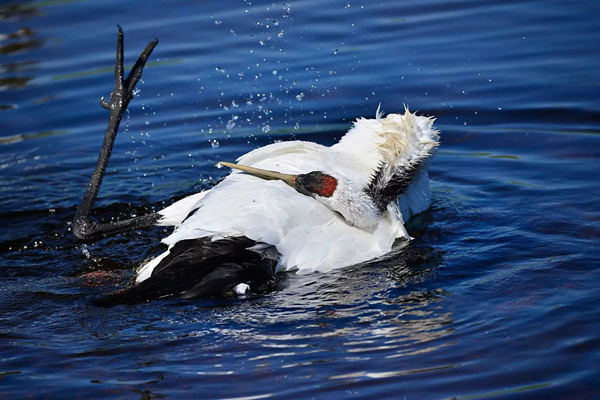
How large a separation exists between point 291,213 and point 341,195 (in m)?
0.31

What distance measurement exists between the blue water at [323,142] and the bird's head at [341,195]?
0.28 meters

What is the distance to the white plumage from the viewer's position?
484cm

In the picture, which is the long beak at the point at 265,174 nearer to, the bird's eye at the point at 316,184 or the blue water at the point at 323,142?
the bird's eye at the point at 316,184

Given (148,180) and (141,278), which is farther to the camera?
(148,180)

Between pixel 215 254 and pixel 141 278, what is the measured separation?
438 mm

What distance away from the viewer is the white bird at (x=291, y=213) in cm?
469

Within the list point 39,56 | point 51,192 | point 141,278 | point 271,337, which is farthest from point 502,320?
point 39,56

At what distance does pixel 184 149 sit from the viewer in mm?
7504

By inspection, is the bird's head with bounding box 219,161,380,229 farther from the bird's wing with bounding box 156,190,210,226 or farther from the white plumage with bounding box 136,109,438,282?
the bird's wing with bounding box 156,190,210,226

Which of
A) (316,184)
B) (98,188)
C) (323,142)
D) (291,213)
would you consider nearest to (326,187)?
(316,184)

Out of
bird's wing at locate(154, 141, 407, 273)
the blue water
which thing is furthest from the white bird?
the blue water

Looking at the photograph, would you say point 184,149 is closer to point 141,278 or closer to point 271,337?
point 141,278

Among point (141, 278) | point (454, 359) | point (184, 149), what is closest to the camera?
point (454, 359)

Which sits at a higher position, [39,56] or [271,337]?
[39,56]
